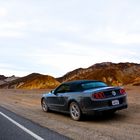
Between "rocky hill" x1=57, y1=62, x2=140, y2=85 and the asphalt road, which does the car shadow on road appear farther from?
"rocky hill" x1=57, y1=62, x2=140, y2=85

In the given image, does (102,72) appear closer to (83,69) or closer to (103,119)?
(83,69)

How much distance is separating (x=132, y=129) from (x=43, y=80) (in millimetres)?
68731

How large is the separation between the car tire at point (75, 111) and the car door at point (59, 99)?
0.61 meters

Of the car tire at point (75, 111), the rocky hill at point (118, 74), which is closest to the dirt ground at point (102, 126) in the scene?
the car tire at point (75, 111)

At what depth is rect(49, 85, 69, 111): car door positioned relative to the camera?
14617 mm

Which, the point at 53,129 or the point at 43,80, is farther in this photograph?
the point at 43,80

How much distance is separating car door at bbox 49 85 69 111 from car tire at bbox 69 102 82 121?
1.99 ft

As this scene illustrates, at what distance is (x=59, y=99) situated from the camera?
15047 mm

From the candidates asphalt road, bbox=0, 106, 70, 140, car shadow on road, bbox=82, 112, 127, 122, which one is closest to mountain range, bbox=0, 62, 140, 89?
car shadow on road, bbox=82, 112, 127, 122

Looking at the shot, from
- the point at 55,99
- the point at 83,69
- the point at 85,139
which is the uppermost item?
the point at 83,69

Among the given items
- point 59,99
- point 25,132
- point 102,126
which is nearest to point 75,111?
point 59,99

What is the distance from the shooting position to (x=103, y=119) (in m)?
13.6

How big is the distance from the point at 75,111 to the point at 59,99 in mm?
1557

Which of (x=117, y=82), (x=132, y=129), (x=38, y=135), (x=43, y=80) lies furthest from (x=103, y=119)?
(x=43, y=80)
